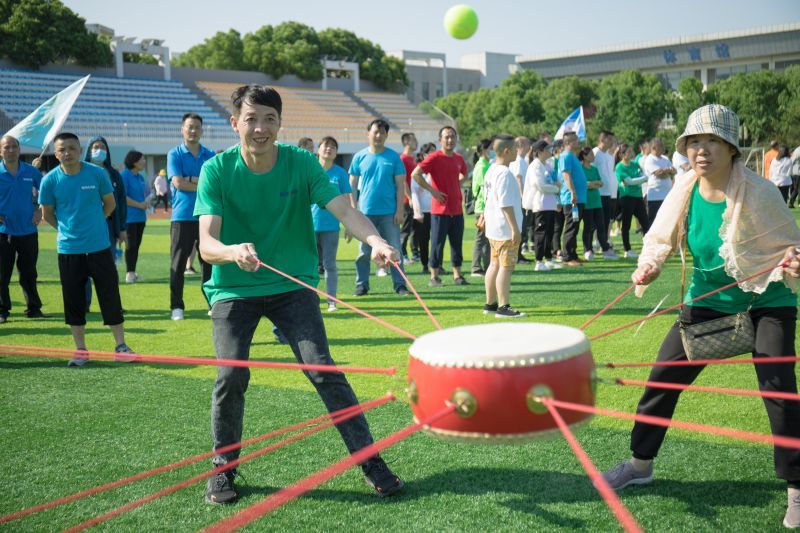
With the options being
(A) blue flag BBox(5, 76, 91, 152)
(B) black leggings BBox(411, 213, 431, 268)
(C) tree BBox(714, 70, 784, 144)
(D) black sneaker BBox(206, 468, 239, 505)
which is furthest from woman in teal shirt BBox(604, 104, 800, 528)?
(C) tree BBox(714, 70, 784, 144)

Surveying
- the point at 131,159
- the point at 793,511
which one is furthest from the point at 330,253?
the point at 793,511

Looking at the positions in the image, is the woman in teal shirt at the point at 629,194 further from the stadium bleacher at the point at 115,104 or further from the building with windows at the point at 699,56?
the building with windows at the point at 699,56

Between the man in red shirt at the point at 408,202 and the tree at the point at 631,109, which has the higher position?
the tree at the point at 631,109

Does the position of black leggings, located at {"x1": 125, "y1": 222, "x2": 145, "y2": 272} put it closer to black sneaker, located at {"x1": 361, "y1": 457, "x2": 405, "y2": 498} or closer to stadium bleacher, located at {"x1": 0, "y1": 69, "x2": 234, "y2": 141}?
black sneaker, located at {"x1": 361, "y1": 457, "x2": 405, "y2": 498}

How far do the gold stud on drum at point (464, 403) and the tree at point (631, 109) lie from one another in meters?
47.6

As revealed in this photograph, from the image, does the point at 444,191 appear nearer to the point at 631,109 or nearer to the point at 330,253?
the point at 330,253

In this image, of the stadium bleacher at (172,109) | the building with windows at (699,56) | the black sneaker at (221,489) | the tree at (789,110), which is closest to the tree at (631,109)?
the tree at (789,110)

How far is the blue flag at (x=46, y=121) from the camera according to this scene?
321 inches

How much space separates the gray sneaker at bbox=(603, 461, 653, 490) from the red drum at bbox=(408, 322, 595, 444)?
153 cm

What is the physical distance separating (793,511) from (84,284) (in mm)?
5824

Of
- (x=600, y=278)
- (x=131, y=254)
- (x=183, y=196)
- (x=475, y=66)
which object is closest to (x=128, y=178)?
(x=131, y=254)

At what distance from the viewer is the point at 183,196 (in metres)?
8.38

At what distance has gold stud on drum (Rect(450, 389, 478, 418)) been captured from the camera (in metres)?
2.38

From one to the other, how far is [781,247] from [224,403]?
2829 millimetres
